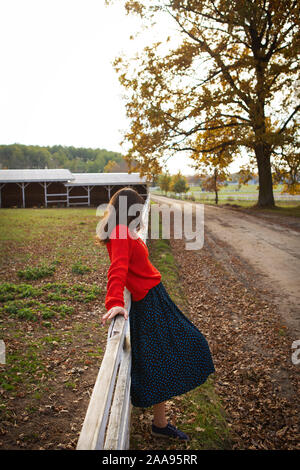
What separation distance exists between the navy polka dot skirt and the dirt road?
2.92 meters

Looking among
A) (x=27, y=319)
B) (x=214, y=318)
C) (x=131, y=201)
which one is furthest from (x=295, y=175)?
(x=131, y=201)

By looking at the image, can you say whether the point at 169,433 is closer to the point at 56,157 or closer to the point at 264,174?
the point at 264,174

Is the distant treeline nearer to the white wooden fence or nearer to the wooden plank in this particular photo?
the white wooden fence

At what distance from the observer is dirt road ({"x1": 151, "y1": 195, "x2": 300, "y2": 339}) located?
6.50 metres

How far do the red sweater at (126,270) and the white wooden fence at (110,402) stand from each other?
15cm

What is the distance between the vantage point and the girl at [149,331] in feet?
8.43

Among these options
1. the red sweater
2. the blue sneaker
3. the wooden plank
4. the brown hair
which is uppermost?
the brown hair

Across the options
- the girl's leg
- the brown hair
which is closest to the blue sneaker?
the girl's leg

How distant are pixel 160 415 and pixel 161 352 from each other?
68cm

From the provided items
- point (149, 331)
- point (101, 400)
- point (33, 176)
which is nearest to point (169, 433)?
point (149, 331)

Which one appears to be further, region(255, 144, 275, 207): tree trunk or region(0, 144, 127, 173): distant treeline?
region(0, 144, 127, 173): distant treeline

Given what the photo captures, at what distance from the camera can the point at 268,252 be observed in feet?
33.1

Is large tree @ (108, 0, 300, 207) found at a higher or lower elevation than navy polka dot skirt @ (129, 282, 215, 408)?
higher

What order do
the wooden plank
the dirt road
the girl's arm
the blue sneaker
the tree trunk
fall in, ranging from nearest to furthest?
1. the wooden plank
2. the girl's arm
3. the blue sneaker
4. the dirt road
5. the tree trunk
